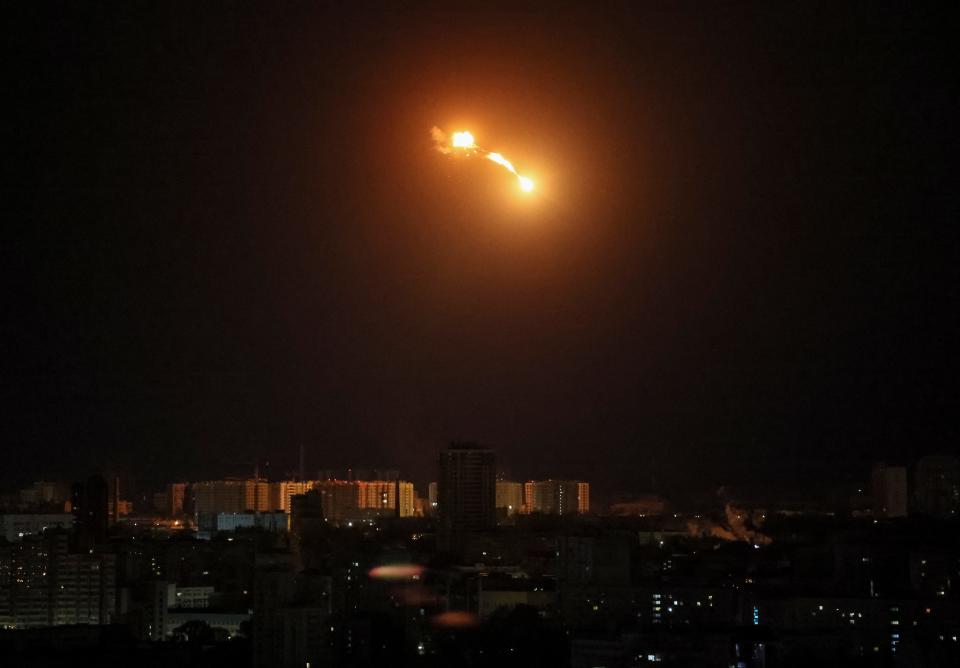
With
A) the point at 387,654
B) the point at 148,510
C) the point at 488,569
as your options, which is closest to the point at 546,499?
the point at 148,510

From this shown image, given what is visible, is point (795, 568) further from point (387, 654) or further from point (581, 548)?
point (387, 654)

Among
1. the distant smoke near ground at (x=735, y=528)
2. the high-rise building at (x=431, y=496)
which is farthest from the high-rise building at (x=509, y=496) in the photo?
the distant smoke near ground at (x=735, y=528)

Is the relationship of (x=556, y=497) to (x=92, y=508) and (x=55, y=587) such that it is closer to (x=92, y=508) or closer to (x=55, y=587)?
(x=92, y=508)

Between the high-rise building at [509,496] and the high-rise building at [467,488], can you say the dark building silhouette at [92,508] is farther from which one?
the high-rise building at [509,496]

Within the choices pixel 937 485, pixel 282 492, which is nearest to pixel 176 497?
pixel 282 492

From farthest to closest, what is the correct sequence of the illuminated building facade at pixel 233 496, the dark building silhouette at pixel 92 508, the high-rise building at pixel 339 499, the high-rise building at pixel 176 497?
the high-rise building at pixel 176 497, the illuminated building facade at pixel 233 496, the high-rise building at pixel 339 499, the dark building silhouette at pixel 92 508

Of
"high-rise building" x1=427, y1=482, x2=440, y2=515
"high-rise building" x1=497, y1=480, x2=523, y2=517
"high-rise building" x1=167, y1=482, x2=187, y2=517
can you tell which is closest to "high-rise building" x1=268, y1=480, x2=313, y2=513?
"high-rise building" x1=167, y1=482, x2=187, y2=517

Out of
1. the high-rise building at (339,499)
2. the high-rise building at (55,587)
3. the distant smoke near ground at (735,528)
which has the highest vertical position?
the high-rise building at (339,499)
